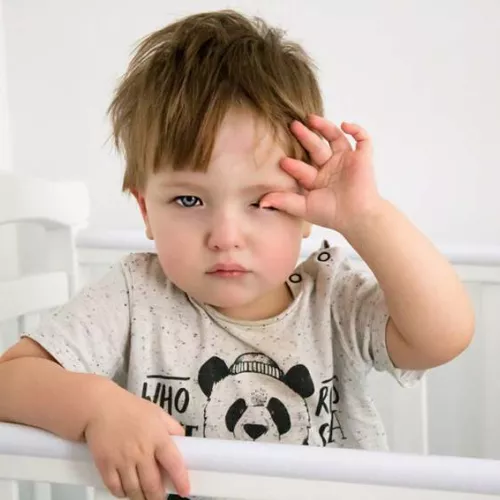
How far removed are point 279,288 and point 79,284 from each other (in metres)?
0.44

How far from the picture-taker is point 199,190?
0.74 m

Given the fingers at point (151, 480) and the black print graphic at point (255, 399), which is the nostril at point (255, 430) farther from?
the fingers at point (151, 480)

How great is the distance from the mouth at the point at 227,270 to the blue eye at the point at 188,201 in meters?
0.06

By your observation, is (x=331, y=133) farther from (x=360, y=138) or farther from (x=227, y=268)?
(x=227, y=268)

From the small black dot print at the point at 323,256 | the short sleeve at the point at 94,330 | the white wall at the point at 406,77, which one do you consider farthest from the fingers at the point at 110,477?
the white wall at the point at 406,77

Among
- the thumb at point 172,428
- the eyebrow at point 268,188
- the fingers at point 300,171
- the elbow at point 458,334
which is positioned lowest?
the thumb at point 172,428

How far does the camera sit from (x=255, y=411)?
83 centimetres

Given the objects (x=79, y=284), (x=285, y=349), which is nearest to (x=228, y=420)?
(x=285, y=349)

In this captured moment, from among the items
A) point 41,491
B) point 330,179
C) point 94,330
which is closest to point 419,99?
point 330,179

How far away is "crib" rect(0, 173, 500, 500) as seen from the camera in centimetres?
55

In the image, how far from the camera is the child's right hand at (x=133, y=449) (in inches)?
23.9

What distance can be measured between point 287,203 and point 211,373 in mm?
196

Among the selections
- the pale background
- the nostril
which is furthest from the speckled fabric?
the pale background

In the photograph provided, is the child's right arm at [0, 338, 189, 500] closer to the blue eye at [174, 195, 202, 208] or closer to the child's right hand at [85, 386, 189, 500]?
the child's right hand at [85, 386, 189, 500]
